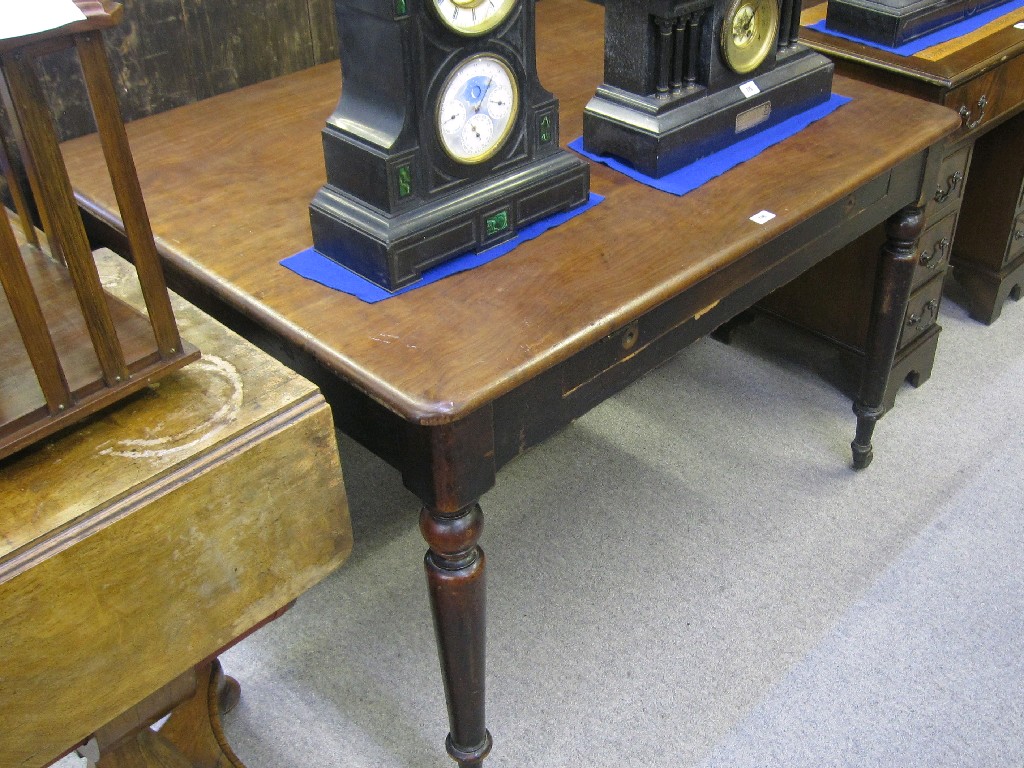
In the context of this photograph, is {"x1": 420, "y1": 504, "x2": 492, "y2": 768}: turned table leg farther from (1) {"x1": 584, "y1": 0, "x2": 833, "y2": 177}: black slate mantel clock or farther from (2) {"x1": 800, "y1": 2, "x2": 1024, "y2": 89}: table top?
(2) {"x1": 800, "y1": 2, "x2": 1024, "y2": 89}: table top

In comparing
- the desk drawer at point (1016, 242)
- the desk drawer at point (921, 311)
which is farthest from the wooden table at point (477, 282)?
the desk drawer at point (1016, 242)

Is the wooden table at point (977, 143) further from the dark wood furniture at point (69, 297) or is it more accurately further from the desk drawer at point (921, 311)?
the dark wood furniture at point (69, 297)

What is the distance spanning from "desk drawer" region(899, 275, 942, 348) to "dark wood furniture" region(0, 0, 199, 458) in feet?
5.43

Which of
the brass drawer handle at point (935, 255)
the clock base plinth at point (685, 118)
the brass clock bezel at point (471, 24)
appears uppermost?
the brass clock bezel at point (471, 24)

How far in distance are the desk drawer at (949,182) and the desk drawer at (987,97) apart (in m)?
0.06

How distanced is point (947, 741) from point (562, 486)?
0.87 meters

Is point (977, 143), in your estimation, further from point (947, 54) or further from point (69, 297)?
point (69, 297)

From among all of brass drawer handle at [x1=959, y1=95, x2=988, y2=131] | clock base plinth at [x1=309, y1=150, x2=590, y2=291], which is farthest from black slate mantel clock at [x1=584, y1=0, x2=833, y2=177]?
brass drawer handle at [x1=959, y1=95, x2=988, y2=131]

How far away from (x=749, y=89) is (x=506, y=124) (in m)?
0.51

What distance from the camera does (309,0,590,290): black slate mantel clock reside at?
3.94 feet

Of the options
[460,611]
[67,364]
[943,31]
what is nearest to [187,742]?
[460,611]

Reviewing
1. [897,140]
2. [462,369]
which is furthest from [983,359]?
[462,369]

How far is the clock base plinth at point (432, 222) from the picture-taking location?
1269 millimetres

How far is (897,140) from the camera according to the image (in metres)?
1.65
